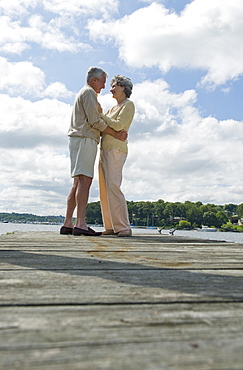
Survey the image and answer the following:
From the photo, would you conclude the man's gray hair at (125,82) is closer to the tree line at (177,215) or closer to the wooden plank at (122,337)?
the wooden plank at (122,337)

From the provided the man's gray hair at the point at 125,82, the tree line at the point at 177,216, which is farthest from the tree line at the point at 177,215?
the man's gray hair at the point at 125,82

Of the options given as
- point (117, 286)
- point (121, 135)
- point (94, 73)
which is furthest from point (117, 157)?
point (117, 286)

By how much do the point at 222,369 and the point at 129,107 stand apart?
4.72 m

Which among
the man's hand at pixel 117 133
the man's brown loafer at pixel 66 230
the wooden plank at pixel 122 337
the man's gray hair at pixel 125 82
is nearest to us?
the wooden plank at pixel 122 337

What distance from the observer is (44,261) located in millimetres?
2064

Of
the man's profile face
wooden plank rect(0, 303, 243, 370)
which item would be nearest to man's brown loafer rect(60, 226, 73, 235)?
the man's profile face

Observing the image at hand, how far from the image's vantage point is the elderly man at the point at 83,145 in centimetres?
478

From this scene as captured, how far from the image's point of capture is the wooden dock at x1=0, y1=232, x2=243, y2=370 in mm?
679

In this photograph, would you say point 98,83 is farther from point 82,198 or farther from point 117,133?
point 82,198

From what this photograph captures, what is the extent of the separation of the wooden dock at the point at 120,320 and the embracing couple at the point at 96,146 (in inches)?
126

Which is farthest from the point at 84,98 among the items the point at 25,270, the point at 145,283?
the point at 145,283

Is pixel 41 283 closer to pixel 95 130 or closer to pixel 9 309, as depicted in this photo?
pixel 9 309

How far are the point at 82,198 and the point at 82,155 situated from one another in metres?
0.59

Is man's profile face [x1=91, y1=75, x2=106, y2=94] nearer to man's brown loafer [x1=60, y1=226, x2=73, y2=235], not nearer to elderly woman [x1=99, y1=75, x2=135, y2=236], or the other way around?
elderly woman [x1=99, y1=75, x2=135, y2=236]
